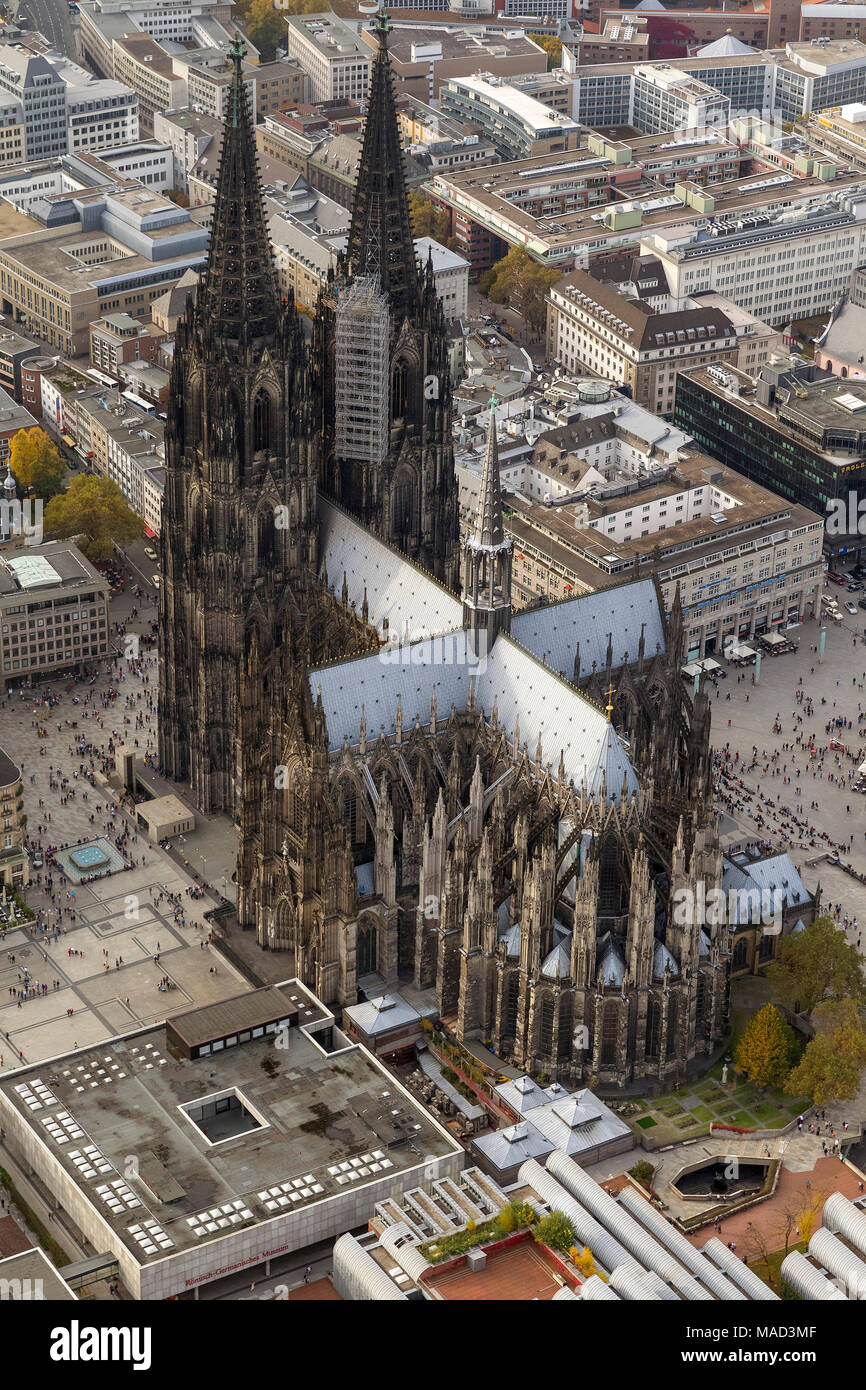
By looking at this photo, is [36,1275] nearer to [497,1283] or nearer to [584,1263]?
[497,1283]

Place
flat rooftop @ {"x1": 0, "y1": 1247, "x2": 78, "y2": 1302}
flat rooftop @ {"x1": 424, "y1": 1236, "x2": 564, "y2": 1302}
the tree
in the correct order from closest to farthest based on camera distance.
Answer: flat rooftop @ {"x1": 0, "y1": 1247, "x2": 78, "y2": 1302} → flat rooftop @ {"x1": 424, "y1": 1236, "x2": 564, "y2": 1302} → the tree

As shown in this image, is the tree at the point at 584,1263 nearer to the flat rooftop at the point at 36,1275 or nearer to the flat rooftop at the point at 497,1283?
the flat rooftop at the point at 497,1283

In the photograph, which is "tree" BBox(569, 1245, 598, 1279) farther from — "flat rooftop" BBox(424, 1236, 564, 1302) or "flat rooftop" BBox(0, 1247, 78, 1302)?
"flat rooftop" BBox(0, 1247, 78, 1302)

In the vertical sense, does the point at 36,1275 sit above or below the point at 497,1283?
above

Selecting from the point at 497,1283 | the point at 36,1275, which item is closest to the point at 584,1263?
the point at 497,1283

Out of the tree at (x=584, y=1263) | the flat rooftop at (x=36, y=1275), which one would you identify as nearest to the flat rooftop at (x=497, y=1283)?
the tree at (x=584, y=1263)

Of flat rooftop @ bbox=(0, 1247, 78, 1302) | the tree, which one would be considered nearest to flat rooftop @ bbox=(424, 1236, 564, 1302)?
the tree

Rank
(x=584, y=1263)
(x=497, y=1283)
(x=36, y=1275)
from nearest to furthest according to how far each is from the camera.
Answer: (x=36, y=1275), (x=497, y=1283), (x=584, y=1263)

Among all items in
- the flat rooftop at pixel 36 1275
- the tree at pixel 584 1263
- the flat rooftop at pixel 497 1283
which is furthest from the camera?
the tree at pixel 584 1263

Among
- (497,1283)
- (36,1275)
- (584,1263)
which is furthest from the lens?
(584,1263)
